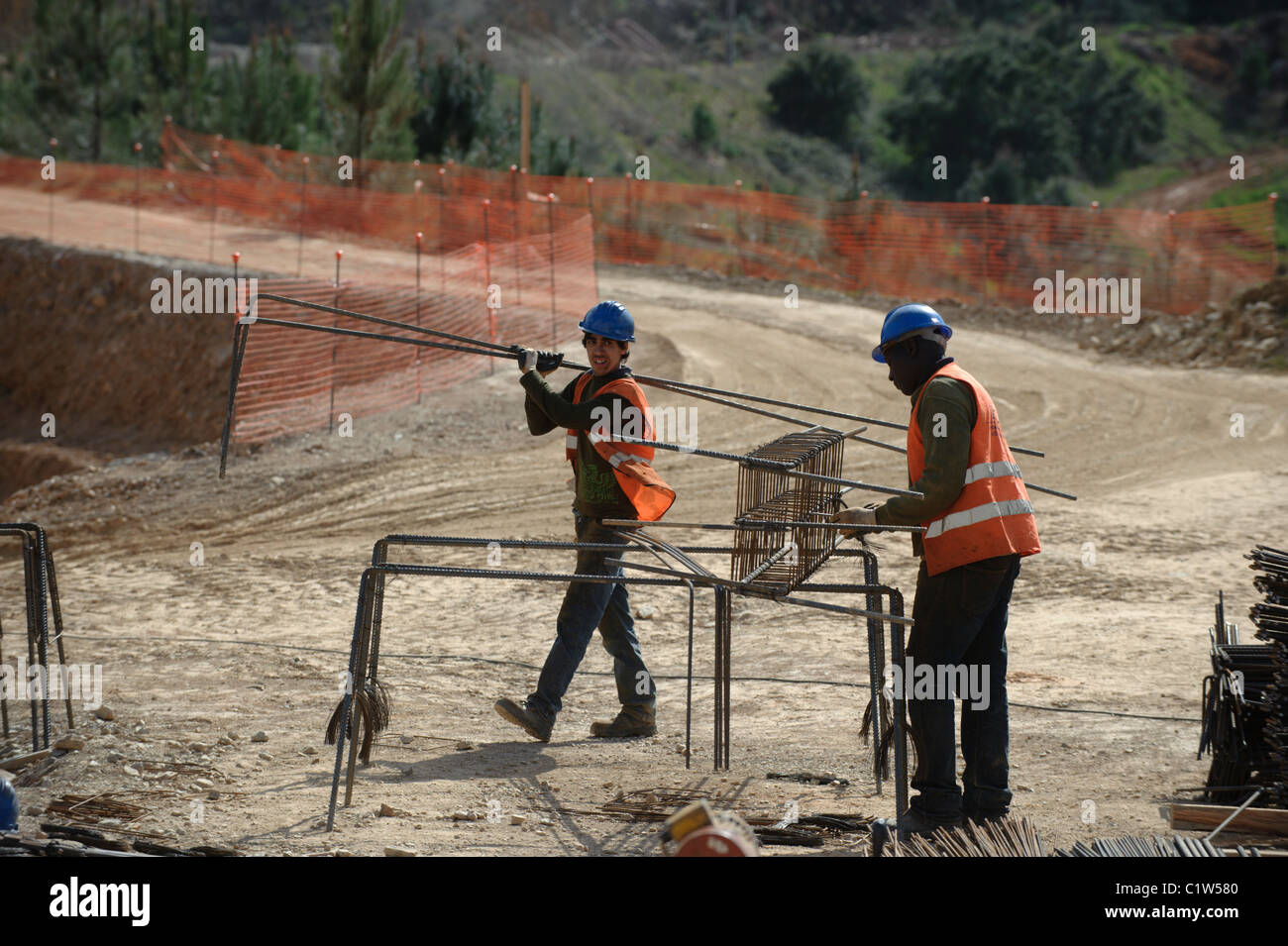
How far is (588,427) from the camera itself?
6.75 m

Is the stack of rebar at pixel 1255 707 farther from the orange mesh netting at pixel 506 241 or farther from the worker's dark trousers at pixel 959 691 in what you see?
the orange mesh netting at pixel 506 241

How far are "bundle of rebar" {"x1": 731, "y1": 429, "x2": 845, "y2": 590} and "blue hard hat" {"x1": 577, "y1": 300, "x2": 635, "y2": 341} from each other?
101cm

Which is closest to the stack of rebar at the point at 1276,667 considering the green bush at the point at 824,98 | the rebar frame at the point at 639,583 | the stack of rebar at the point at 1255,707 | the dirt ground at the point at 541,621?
the stack of rebar at the point at 1255,707

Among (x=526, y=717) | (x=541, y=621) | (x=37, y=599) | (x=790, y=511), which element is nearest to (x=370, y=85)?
(x=541, y=621)

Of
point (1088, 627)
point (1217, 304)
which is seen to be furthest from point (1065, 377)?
point (1088, 627)

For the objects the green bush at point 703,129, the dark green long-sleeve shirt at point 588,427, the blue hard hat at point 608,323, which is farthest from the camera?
the green bush at point 703,129

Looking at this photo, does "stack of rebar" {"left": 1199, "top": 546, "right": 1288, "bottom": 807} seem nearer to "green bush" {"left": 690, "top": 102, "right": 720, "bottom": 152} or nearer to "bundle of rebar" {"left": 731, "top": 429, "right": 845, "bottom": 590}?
"bundle of rebar" {"left": 731, "top": 429, "right": 845, "bottom": 590}

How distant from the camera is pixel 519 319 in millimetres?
18094

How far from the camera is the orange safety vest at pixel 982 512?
5.38 m

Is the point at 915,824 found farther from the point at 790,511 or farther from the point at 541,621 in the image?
the point at 541,621

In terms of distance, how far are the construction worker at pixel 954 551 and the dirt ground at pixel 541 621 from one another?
1.76ft

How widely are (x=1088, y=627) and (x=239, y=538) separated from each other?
7.97 m

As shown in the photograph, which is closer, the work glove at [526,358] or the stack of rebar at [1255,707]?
the stack of rebar at [1255,707]

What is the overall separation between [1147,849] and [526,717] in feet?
11.3
